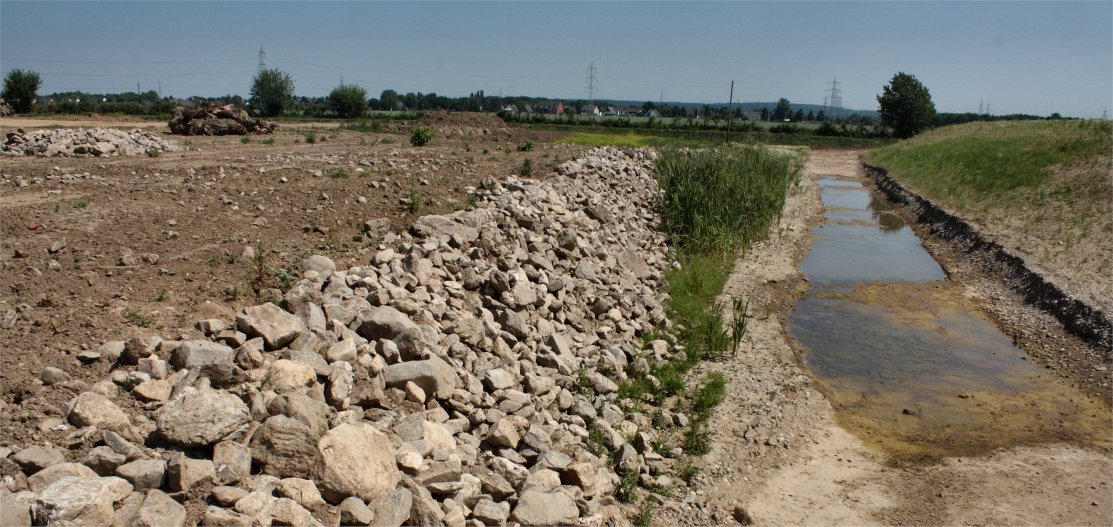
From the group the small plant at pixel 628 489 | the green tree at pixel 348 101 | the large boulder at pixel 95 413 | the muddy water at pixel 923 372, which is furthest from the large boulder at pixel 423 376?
the green tree at pixel 348 101

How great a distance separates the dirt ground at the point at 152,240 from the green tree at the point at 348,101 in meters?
39.5

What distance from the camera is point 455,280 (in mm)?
8031

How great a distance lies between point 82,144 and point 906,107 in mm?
70701

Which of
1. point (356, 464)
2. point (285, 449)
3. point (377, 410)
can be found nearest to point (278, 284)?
point (377, 410)

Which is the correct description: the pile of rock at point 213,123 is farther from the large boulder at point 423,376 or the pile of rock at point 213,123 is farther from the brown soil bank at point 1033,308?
the brown soil bank at point 1033,308

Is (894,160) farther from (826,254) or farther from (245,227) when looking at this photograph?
(245,227)

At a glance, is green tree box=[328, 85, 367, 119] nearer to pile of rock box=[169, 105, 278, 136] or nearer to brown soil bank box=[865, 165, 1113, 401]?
pile of rock box=[169, 105, 278, 136]

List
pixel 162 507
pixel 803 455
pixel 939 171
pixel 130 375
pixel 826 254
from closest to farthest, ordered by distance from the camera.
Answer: pixel 162 507 < pixel 130 375 < pixel 803 455 < pixel 826 254 < pixel 939 171

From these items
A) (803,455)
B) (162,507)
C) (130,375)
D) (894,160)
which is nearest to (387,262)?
(130,375)

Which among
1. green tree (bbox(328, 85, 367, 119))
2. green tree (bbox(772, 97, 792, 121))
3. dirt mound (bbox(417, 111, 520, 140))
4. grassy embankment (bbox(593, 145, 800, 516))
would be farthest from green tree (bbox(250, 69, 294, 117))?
green tree (bbox(772, 97, 792, 121))

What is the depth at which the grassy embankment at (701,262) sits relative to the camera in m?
7.76

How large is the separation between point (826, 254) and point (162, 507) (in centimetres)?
1644

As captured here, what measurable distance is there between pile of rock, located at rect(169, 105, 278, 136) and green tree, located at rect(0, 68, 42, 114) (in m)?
25.5

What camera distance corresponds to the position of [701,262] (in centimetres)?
1362
